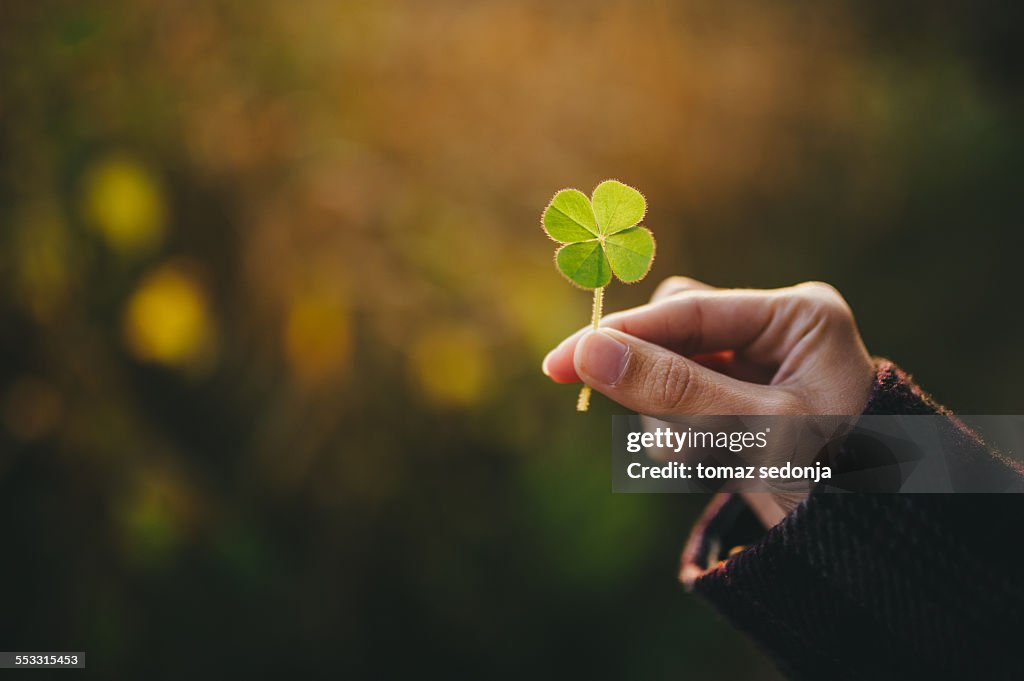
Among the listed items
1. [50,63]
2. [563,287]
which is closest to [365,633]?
[563,287]

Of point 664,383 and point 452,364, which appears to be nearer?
point 664,383

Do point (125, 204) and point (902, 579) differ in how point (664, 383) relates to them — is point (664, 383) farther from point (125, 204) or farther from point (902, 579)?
point (125, 204)

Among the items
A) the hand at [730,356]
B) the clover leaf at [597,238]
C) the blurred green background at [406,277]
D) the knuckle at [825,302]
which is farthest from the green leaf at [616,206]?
the blurred green background at [406,277]

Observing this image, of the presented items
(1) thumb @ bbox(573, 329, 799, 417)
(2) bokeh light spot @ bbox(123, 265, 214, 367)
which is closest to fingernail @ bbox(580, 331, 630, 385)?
(1) thumb @ bbox(573, 329, 799, 417)

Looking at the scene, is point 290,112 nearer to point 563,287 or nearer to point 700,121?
point 563,287

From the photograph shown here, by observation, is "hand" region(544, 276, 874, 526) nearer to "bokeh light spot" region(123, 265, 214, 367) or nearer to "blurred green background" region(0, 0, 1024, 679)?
"blurred green background" region(0, 0, 1024, 679)

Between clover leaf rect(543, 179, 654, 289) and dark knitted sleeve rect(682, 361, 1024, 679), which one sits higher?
clover leaf rect(543, 179, 654, 289)

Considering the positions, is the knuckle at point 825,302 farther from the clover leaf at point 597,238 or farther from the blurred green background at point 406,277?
the blurred green background at point 406,277

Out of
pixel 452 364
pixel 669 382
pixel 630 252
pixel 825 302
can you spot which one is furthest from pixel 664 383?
pixel 452 364
